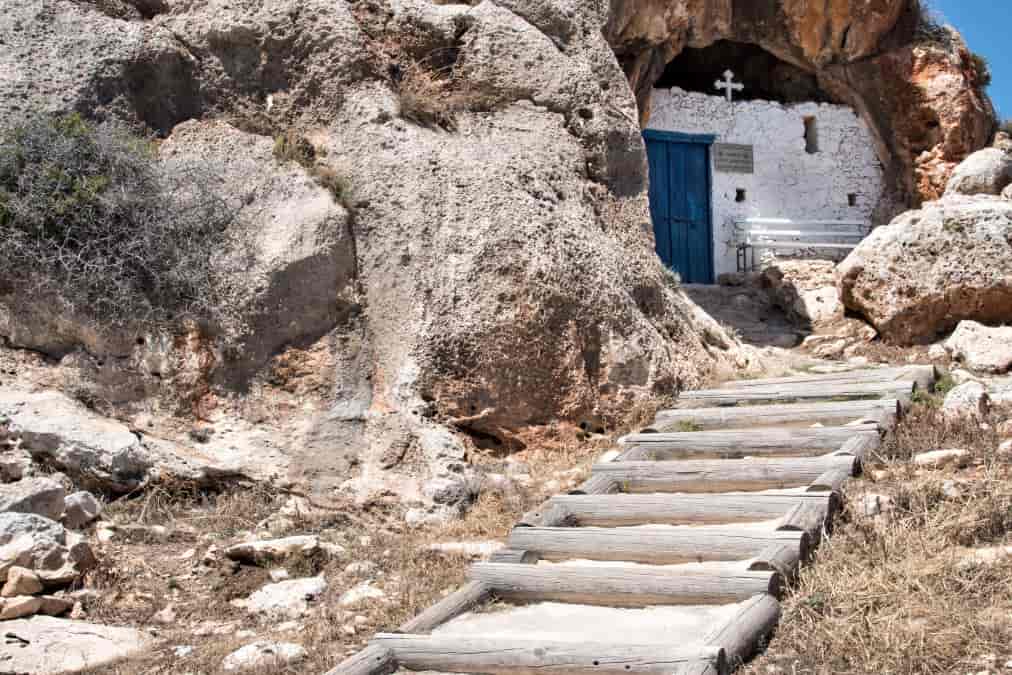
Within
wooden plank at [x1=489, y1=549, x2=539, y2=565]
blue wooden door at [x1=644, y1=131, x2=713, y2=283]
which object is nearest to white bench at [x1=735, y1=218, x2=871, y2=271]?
blue wooden door at [x1=644, y1=131, x2=713, y2=283]

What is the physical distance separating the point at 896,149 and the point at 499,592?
426 inches

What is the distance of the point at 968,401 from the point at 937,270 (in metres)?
2.68

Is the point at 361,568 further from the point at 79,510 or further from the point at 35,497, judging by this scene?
the point at 35,497

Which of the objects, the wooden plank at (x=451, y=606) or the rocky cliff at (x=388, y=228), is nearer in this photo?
the wooden plank at (x=451, y=606)

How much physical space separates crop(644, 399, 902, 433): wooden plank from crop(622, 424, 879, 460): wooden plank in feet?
0.70

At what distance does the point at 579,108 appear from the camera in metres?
7.89

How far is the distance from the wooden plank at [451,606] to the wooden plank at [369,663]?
0.15m

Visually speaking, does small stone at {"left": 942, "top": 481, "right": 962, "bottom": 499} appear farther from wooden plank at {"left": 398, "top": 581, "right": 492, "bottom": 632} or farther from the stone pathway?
wooden plank at {"left": 398, "top": 581, "right": 492, "bottom": 632}

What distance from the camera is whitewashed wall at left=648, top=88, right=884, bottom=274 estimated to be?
12.9 m

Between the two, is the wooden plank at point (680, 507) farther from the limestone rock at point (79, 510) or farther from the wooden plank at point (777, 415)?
the limestone rock at point (79, 510)

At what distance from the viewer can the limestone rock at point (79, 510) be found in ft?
16.6

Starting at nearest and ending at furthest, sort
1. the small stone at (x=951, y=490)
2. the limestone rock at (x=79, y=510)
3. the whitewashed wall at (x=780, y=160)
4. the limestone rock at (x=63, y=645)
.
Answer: the limestone rock at (x=63, y=645)
the small stone at (x=951, y=490)
the limestone rock at (x=79, y=510)
the whitewashed wall at (x=780, y=160)

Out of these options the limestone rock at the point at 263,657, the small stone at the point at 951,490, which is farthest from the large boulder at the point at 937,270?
the limestone rock at the point at 263,657

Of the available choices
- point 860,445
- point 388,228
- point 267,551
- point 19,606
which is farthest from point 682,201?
point 19,606
